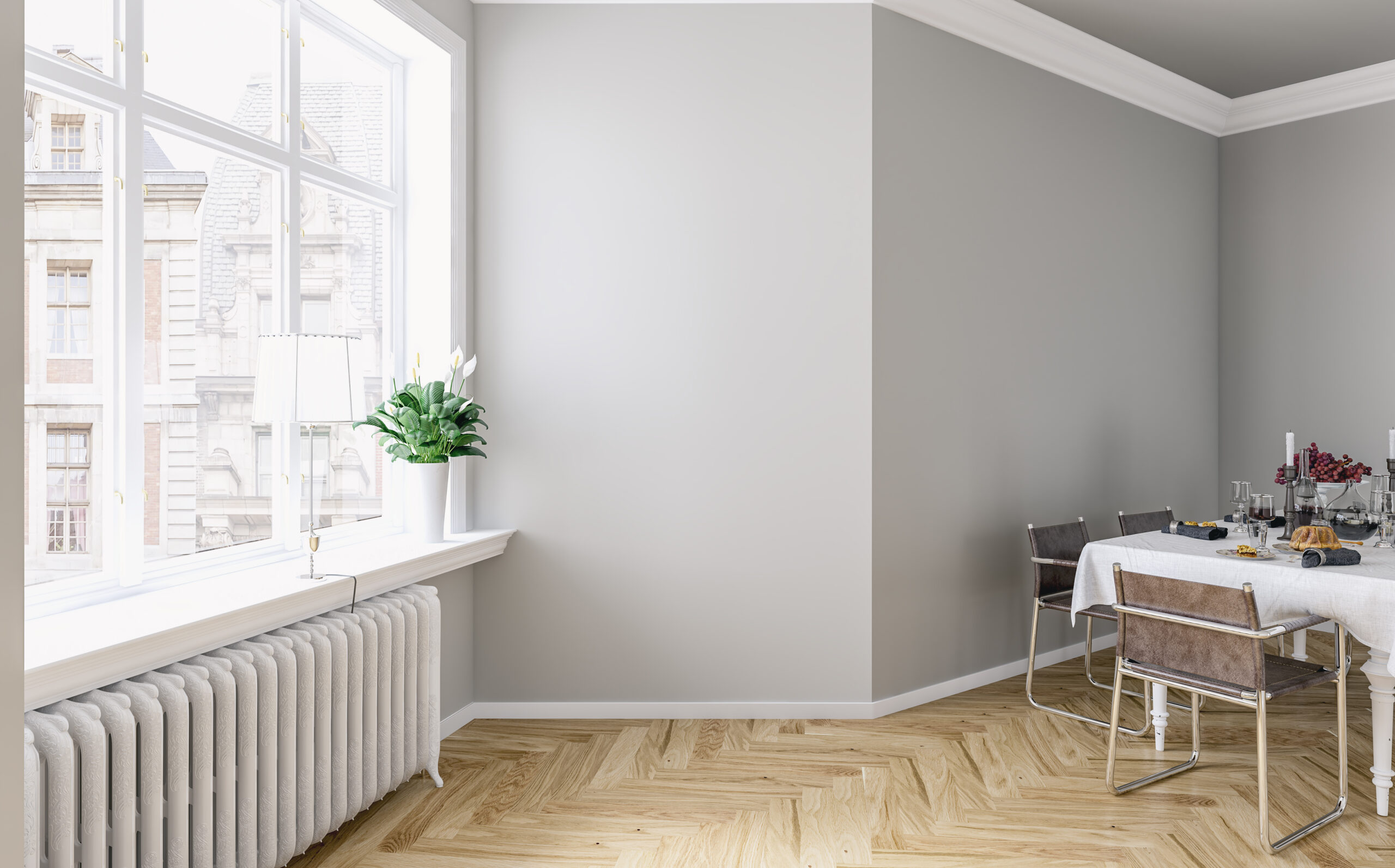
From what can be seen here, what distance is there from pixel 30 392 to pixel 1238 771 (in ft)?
12.9

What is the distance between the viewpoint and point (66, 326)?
2344mm

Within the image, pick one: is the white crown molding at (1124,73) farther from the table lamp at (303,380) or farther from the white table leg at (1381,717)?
the white table leg at (1381,717)

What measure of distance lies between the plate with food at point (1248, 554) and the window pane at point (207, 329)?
332cm

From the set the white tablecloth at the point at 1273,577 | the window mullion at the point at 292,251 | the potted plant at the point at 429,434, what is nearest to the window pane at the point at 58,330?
the window mullion at the point at 292,251

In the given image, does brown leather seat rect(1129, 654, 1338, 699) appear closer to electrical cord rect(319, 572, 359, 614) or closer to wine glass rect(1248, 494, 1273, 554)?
wine glass rect(1248, 494, 1273, 554)

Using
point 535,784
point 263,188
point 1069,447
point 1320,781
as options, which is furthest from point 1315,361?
point 263,188

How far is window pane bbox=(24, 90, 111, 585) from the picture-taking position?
7.48 feet

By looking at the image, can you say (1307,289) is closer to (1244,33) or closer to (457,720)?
(1244,33)

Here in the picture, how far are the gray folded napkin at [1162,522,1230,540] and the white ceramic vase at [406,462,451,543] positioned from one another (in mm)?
2888

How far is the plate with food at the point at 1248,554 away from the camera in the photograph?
122 inches

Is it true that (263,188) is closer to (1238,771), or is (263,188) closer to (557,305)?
(557,305)

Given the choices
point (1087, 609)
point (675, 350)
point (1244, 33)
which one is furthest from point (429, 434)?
point (1244, 33)

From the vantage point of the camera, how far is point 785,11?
3.73 meters

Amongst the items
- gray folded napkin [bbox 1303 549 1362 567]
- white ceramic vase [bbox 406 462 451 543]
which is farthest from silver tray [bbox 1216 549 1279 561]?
white ceramic vase [bbox 406 462 451 543]
